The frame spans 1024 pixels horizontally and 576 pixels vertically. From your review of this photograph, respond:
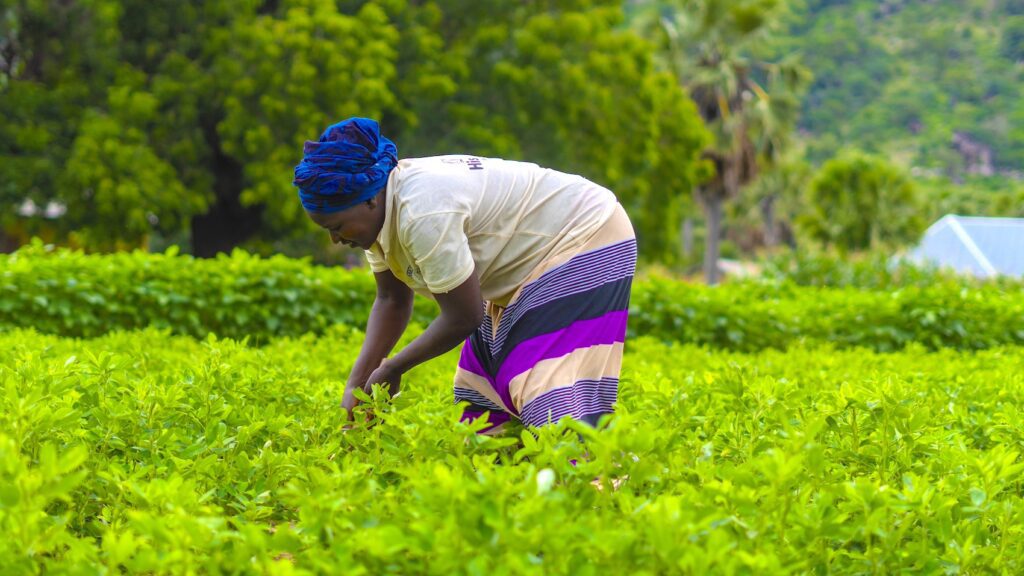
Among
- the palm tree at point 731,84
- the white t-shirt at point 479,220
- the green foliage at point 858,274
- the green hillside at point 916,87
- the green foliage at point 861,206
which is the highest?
the white t-shirt at point 479,220

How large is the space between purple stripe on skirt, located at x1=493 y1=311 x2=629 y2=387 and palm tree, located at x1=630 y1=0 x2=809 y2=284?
28.9 metres

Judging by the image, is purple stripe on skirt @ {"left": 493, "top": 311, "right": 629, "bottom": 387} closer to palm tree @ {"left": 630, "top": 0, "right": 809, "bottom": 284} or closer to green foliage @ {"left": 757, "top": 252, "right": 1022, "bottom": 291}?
green foliage @ {"left": 757, "top": 252, "right": 1022, "bottom": 291}

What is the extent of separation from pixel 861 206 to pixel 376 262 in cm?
2841

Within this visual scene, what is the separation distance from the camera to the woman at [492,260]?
330 cm

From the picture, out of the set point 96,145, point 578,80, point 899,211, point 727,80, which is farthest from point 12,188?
point 899,211

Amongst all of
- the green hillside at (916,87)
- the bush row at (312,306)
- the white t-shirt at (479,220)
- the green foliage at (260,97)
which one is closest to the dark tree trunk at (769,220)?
the green hillside at (916,87)

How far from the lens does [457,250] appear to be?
10.7 feet

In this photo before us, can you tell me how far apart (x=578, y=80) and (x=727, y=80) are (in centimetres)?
1301

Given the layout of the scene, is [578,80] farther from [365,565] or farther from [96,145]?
[365,565]

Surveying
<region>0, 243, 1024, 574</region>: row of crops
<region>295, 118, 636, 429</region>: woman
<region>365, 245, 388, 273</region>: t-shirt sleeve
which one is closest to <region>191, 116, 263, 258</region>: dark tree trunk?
<region>0, 243, 1024, 574</region>: row of crops

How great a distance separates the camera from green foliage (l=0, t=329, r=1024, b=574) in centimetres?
210

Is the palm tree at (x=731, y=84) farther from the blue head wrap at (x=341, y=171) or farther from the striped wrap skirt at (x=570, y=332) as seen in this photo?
the blue head wrap at (x=341, y=171)

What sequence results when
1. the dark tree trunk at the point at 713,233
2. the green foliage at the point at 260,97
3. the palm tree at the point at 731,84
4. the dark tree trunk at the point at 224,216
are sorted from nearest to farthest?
the green foliage at the point at 260,97 → the dark tree trunk at the point at 224,216 → the palm tree at the point at 731,84 → the dark tree trunk at the point at 713,233

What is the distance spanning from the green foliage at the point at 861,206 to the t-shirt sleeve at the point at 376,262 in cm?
2730
